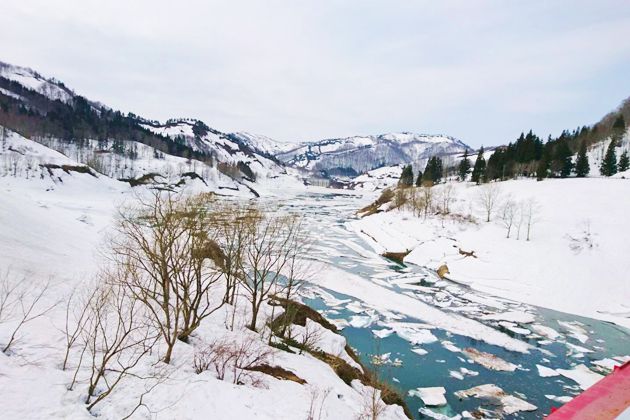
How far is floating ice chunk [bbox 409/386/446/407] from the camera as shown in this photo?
15.7 meters

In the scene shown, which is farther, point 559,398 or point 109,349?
point 559,398

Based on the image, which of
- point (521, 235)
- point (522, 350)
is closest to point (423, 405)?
point (522, 350)

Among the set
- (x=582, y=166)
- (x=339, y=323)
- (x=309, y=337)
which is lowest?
(x=339, y=323)

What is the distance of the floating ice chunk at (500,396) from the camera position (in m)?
15.4

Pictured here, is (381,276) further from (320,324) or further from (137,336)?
(137,336)

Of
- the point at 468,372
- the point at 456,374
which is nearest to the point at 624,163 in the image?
the point at 468,372

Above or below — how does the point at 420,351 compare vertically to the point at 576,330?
below

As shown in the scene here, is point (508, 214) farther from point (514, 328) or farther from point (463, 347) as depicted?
point (463, 347)

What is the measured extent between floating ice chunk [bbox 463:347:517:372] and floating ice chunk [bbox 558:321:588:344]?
7526 millimetres

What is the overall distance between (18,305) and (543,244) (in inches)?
1800

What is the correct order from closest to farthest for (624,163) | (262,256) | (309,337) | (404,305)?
(309,337) < (262,256) < (404,305) < (624,163)

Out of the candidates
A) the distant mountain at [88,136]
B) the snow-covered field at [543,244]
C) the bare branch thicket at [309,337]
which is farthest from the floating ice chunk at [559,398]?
the distant mountain at [88,136]

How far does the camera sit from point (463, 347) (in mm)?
21312

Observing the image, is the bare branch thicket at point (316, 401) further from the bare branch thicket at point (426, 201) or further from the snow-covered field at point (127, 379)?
the bare branch thicket at point (426, 201)
